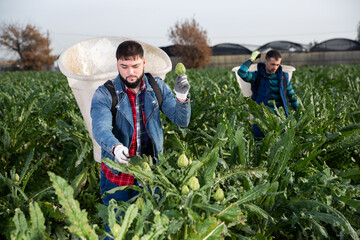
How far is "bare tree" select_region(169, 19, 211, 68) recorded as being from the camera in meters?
42.2

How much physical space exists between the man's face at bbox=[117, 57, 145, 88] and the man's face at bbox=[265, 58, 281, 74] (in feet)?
6.47

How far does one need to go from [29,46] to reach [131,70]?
57761 mm

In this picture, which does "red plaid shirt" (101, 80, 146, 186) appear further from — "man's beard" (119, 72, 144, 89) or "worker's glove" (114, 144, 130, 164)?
"worker's glove" (114, 144, 130, 164)

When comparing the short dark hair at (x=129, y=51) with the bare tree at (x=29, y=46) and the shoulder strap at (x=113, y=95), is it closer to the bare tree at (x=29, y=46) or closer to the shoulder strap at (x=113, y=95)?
the shoulder strap at (x=113, y=95)

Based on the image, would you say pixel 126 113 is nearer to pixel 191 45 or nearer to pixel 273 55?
pixel 273 55

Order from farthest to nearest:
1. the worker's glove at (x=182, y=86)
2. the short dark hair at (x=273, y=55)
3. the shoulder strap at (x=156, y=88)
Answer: the short dark hair at (x=273, y=55)
the shoulder strap at (x=156, y=88)
the worker's glove at (x=182, y=86)

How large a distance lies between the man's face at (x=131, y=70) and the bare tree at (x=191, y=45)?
131 ft

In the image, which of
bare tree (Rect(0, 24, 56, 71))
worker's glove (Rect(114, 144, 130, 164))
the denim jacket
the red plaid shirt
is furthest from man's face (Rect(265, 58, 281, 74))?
bare tree (Rect(0, 24, 56, 71))

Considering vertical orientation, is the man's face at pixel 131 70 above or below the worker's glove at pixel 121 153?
above

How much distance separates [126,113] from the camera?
5.77ft

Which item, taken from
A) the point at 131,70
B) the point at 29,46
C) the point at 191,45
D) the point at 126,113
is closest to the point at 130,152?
the point at 126,113

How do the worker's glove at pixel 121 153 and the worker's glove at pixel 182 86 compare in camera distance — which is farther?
the worker's glove at pixel 182 86

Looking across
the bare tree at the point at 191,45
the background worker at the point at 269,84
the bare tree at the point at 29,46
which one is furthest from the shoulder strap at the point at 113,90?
→ the bare tree at the point at 29,46

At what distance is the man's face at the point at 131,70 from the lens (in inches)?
66.6
